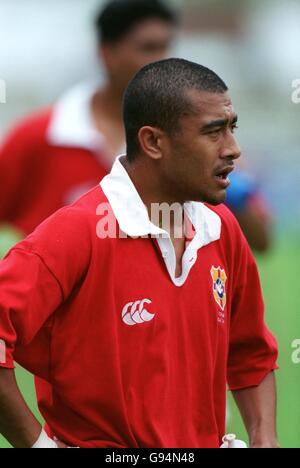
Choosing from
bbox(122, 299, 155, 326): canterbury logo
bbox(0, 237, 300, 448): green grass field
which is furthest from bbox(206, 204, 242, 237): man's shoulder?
bbox(0, 237, 300, 448): green grass field

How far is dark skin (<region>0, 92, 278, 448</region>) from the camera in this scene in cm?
328

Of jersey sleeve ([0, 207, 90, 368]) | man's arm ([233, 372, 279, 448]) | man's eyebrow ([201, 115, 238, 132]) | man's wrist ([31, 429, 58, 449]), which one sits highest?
man's eyebrow ([201, 115, 238, 132])

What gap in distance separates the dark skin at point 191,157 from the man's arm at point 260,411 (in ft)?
1.78

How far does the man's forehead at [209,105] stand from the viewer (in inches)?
133

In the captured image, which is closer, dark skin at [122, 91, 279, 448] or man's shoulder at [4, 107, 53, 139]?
dark skin at [122, 91, 279, 448]

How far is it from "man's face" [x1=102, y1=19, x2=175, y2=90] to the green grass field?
173 centimetres

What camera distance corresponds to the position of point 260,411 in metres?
3.69

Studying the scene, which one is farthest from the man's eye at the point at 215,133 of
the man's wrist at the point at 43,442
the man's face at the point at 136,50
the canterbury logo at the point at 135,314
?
the man's face at the point at 136,50

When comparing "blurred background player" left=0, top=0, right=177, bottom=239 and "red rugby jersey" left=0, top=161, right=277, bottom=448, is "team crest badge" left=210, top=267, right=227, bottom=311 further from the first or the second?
"blurred background player" left=0, top=0, right=177, bottom=239

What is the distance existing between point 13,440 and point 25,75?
15.1m

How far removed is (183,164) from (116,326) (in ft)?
1.66

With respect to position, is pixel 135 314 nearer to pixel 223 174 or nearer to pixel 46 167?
pixel 223 174

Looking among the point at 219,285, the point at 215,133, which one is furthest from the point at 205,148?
the point at 219,285

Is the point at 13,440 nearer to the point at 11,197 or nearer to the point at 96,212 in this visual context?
the point at 96,212
